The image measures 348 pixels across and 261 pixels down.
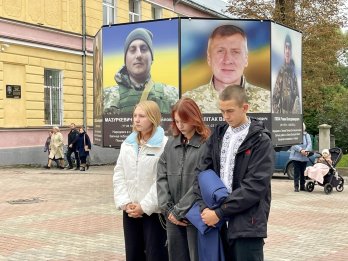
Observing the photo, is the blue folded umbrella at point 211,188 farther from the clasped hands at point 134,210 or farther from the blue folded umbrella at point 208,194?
the clasped hands at point 134,210

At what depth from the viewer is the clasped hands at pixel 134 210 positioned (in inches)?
200

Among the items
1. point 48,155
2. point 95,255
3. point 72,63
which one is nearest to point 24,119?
point 48,155

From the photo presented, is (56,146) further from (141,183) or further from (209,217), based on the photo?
(209,217)

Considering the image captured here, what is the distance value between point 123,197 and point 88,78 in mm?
22544

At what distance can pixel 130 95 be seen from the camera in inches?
440

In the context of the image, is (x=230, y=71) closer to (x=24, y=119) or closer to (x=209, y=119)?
(x=209, y=119)

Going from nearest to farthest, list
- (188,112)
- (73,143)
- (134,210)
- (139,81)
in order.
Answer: (188,112) < (134,210) < (139,81) < (73,143)

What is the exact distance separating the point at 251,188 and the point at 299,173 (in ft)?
38.9

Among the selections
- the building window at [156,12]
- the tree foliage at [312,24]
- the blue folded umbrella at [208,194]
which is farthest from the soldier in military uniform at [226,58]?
the building window at [156,12]

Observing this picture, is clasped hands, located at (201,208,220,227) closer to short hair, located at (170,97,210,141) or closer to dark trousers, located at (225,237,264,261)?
dark trousers, located at (225,237,264,261)

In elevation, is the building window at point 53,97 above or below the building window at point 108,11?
A: below

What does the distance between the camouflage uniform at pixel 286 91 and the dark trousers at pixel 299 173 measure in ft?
12.2

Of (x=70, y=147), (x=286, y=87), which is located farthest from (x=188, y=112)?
(x=70, y=147)

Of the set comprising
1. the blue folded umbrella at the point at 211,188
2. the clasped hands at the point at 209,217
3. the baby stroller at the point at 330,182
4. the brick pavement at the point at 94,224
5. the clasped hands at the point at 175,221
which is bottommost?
the brick pavement at the point at 94,224
